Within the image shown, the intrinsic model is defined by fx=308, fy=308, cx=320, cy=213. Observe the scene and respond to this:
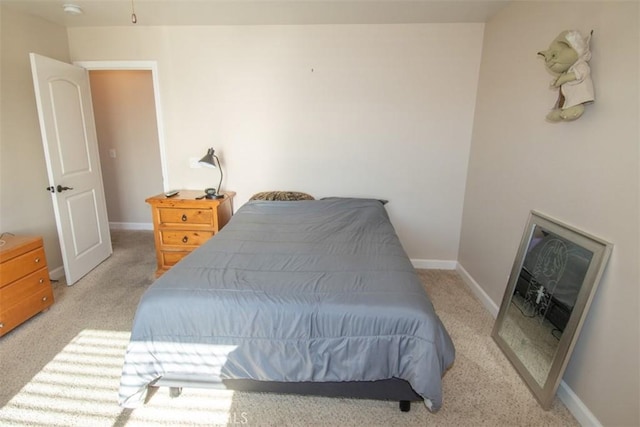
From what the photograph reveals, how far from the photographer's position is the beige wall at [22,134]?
2.43 meters

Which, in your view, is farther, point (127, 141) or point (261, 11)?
point (127, 141)

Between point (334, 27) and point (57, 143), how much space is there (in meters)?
2.66

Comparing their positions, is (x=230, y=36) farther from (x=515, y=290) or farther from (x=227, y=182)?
(x=515, y=290)

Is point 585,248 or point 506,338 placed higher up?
point 585,248

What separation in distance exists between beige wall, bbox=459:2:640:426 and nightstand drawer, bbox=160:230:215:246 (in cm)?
252

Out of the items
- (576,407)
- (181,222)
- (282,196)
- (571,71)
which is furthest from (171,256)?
(571,71)

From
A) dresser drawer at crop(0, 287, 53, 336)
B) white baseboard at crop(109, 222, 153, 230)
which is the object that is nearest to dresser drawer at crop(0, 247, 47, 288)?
dresser drawer at crop(0, 287, 53, 336)

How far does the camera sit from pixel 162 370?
4.84 ft

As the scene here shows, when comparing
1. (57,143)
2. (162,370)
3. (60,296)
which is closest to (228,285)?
(162,370)

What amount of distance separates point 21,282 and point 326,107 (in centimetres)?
278

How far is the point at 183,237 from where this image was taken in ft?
9.42

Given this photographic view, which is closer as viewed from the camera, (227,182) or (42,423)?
(42,423)

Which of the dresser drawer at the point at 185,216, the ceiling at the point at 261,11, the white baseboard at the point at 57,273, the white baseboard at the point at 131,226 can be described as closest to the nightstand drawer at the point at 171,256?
the dresser drawer at the point at 185,216

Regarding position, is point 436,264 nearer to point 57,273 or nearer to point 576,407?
point 576,407
